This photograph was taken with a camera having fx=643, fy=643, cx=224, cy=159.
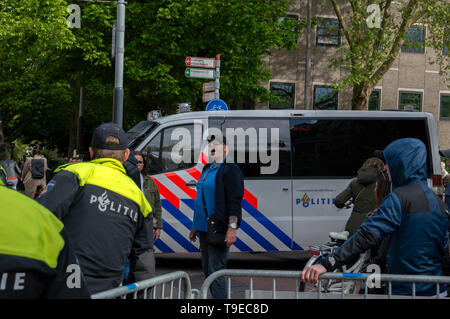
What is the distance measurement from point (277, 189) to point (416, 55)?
25.6 meters

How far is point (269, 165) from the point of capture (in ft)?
32.2

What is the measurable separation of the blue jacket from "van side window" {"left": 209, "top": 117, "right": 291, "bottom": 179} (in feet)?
19.7

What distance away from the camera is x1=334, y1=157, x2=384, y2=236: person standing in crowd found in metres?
7.57

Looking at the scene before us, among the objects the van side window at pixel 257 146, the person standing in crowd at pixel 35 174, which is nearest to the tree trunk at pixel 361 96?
the person standing in crowd at pixel 35 174

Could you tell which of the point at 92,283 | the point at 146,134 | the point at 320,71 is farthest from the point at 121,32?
the point at 320,71

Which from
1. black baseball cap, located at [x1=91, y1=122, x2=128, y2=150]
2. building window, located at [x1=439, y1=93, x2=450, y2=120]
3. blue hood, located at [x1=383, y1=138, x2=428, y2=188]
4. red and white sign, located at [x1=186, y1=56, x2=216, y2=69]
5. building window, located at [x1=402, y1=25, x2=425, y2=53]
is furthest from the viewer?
building window, located at [x1=439, y1=93, x2=450, y2=120]

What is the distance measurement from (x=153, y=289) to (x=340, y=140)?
7439mm

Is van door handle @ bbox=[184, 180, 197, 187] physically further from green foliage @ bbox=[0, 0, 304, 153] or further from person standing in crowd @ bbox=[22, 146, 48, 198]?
green foliage @ bbox=[0, 0, 304, 153]

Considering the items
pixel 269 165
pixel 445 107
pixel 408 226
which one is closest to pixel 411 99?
pixel 445 107

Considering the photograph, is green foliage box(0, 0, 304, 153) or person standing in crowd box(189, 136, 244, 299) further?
green foliage box(0, 0, 304, 153)

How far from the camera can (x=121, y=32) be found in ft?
51.9

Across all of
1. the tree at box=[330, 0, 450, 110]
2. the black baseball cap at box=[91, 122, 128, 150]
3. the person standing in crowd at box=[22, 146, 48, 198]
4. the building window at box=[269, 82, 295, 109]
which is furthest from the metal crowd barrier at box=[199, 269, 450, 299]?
the building window at box=[269, 82, 295, 109]

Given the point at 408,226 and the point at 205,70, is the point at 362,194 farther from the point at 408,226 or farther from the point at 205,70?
the point at 205,70
